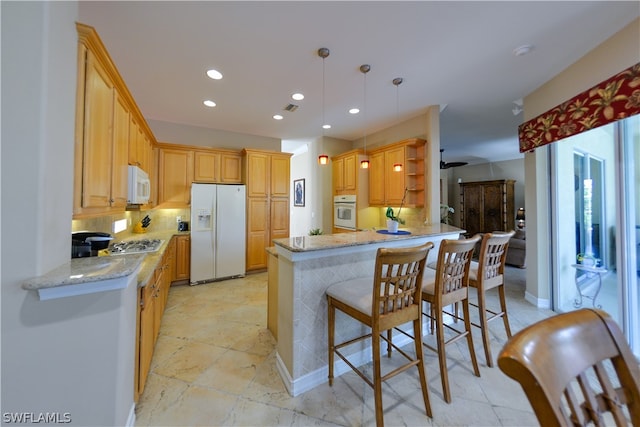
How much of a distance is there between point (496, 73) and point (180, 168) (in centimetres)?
483

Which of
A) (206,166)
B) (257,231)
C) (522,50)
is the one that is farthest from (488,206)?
(206,166)

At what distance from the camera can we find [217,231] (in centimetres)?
414

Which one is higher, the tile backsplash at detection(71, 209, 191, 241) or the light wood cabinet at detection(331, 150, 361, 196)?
the light wood cabinet at detection(331, 150, 361, 196)

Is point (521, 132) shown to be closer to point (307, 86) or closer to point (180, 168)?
point (307, 86)

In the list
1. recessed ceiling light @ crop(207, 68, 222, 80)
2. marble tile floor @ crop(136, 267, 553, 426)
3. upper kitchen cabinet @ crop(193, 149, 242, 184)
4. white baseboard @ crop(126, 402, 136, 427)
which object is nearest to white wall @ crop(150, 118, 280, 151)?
upper kitchen cabinet @ crop(193, 149, 242, 184)

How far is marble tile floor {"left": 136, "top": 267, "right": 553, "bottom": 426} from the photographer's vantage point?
152cm

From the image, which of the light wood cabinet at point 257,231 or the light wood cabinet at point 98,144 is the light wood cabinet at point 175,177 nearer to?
the light wood cabinet at point 257,231

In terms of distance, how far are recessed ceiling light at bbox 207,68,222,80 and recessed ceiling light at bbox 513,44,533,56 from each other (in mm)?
3131

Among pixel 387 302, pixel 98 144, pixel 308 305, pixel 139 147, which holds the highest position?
pixel 139 147

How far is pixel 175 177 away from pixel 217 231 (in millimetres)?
1202

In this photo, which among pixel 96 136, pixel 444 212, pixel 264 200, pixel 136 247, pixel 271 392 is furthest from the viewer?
pixel 444 212

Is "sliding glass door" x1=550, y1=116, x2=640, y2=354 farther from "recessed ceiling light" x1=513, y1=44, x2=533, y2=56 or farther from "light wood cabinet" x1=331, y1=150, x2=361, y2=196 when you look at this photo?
"light wood cabinet" x1=331, y1=150, x2=361, y2=196

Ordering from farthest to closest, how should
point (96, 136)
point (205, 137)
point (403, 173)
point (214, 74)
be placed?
point (205, 137) < point (403, 173) < point (214, 74) < point (96, 136)

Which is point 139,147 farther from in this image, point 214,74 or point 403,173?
point 403,173
